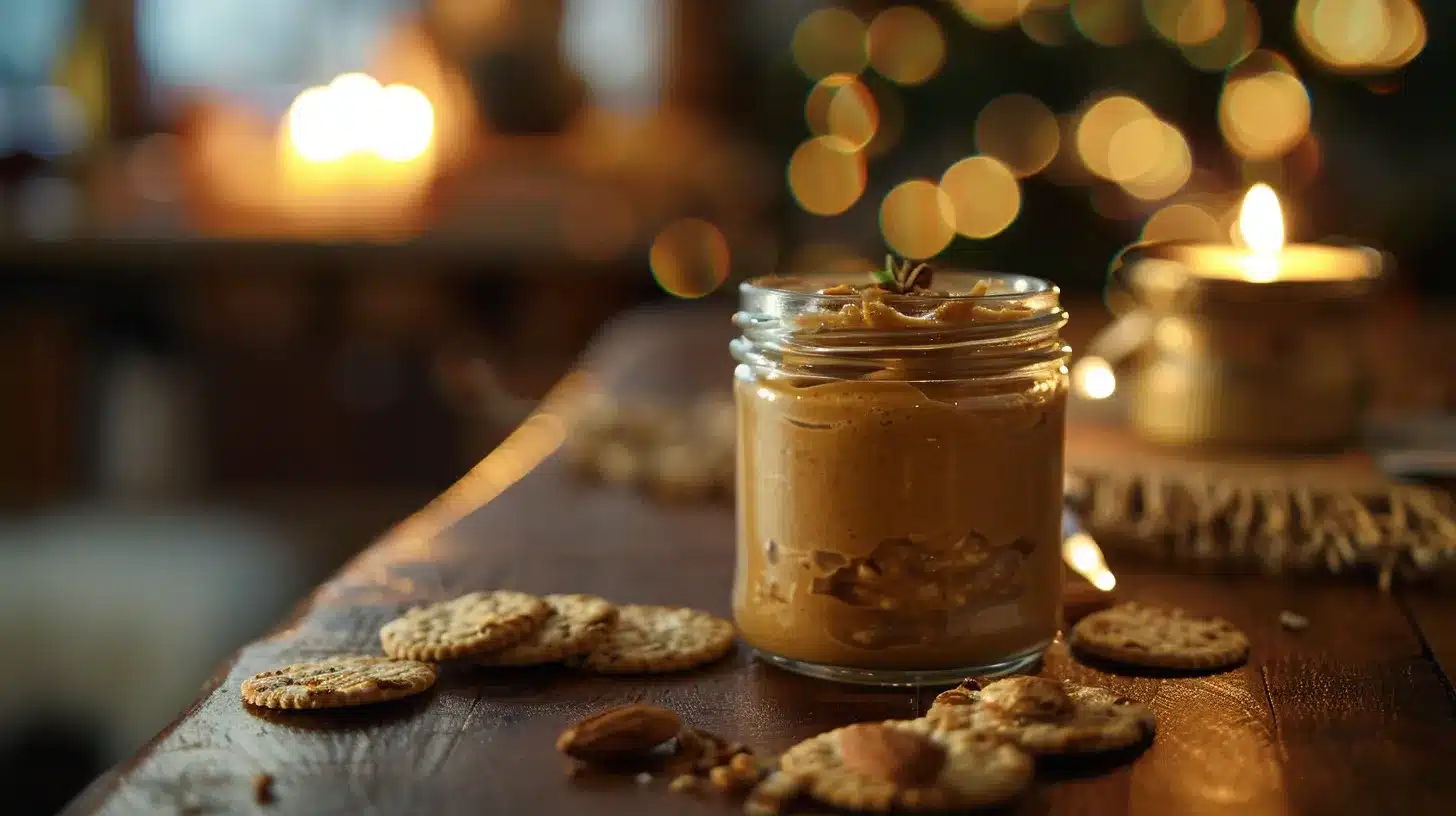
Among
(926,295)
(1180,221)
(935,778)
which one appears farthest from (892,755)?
(1180,221)

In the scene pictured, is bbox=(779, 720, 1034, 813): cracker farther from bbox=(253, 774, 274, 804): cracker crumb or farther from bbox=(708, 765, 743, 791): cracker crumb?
bbox=(253, 774, 274, 804): cracker crumb

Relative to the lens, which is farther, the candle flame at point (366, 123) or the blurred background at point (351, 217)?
the candle flame at point (366, 123)

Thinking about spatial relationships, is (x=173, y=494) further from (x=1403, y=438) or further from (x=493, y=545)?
(x=1403, y=438)

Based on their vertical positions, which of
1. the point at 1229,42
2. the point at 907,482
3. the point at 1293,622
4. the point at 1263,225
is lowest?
the point at 1293,622

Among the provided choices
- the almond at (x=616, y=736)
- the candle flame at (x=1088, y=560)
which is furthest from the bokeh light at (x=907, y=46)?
the almond at (x=616, y=736)

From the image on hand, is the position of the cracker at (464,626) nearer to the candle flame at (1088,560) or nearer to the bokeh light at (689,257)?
the candle flame at (1088,560)

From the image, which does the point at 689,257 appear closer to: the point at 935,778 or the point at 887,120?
the point at 887,120

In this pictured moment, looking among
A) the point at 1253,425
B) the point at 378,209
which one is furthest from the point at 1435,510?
the point at 378,209

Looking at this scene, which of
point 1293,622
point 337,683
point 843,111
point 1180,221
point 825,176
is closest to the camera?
point 337,683
